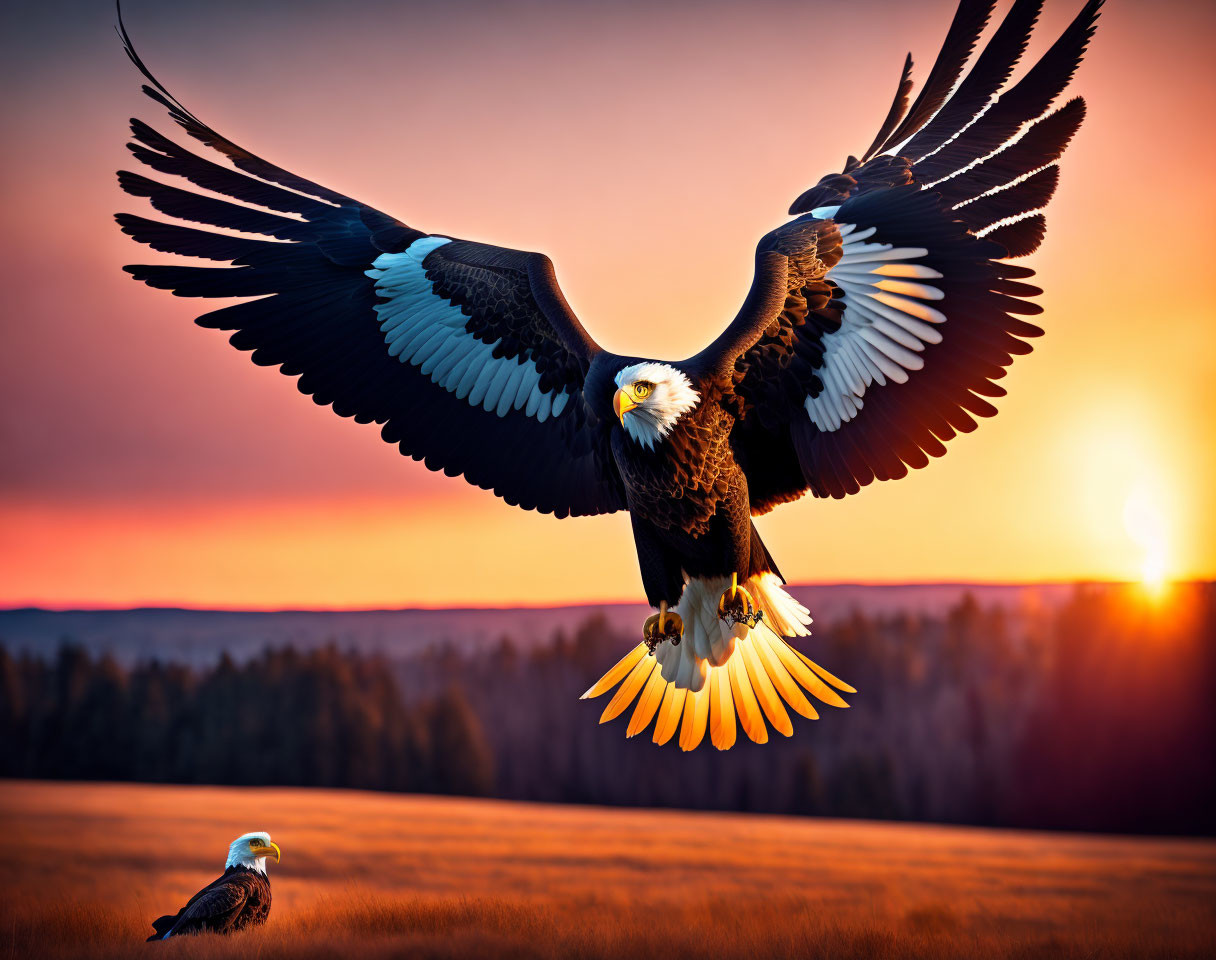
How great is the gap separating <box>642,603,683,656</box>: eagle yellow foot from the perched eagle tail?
43mm

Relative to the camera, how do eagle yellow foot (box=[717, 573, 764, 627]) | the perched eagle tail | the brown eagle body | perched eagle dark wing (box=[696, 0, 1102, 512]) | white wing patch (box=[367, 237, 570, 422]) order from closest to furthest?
perched eagle dark wing (box=[696, 0, 1102, 512]) < eagle yellow foot (box=[717, 573, 764, 627]) < the perched eagle tail < white wing patch (box=[367, 237, 570, 422]) < the brown eagle body

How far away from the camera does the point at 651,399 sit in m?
3.72

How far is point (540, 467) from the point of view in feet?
15.6

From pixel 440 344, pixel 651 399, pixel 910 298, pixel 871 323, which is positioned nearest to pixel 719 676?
pixel 651 399

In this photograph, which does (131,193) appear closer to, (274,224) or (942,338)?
(274,224)

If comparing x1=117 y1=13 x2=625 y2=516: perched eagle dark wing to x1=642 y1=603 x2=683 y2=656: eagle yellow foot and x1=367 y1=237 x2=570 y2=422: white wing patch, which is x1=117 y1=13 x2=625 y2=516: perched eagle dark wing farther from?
x1=642 y1=603 x2=683 y2=656: eagle yellow foot

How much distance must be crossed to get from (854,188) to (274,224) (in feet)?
7.85

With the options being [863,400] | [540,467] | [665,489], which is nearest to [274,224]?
[540,467]

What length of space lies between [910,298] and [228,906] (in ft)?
16.1

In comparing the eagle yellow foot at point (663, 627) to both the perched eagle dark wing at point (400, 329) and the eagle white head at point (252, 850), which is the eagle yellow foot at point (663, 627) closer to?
the perched eagle dark wing at point (400, 329)

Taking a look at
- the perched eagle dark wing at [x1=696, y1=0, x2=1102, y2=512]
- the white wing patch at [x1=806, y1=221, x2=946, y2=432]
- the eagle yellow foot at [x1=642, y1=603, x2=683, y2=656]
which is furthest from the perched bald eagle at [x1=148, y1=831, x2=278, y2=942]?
the white wing patch at [x1=806, y1=221, x2=946, y2=432]

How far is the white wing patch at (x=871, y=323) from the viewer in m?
3.94

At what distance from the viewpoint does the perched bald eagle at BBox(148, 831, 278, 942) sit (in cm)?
625

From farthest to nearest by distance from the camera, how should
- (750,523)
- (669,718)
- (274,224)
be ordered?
1. (274,224)
2. (669,718)
3. (750,523)
